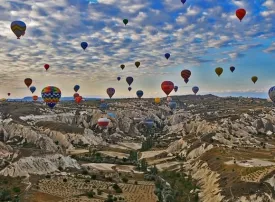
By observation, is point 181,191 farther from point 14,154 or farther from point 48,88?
point 48,88

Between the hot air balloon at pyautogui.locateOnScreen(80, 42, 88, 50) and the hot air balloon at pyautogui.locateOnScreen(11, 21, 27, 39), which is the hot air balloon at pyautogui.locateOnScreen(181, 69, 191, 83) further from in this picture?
the hot air balloon at pyautogui.locateOnScreen(11, 21, 27, 39)

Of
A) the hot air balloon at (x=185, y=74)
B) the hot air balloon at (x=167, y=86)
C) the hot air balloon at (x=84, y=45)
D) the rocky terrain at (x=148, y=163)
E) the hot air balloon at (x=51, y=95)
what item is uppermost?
the hot air balloon at (x=84, y=45)

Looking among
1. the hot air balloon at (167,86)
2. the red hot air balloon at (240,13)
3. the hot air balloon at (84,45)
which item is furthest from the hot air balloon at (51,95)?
the red hot air balloon at (240,13)

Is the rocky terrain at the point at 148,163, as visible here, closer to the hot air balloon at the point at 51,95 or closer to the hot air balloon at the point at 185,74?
the hot air balloon at the point at 51,95

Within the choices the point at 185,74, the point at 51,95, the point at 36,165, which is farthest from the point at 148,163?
the point at 36,165

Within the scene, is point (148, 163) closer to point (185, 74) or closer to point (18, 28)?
point (185, 74)

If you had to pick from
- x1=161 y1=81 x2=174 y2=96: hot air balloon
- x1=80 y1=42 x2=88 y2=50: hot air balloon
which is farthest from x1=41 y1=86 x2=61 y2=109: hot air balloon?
x1=161 y1=81 x2=174 y2=96: hot air balloon

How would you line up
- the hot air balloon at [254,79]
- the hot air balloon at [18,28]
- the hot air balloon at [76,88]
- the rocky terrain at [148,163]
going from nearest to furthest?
the rocky terrain at [148,163], the hot air balloon at [18,28], the hot air balloon at [254,79], the hot air balloon at [76,88]
